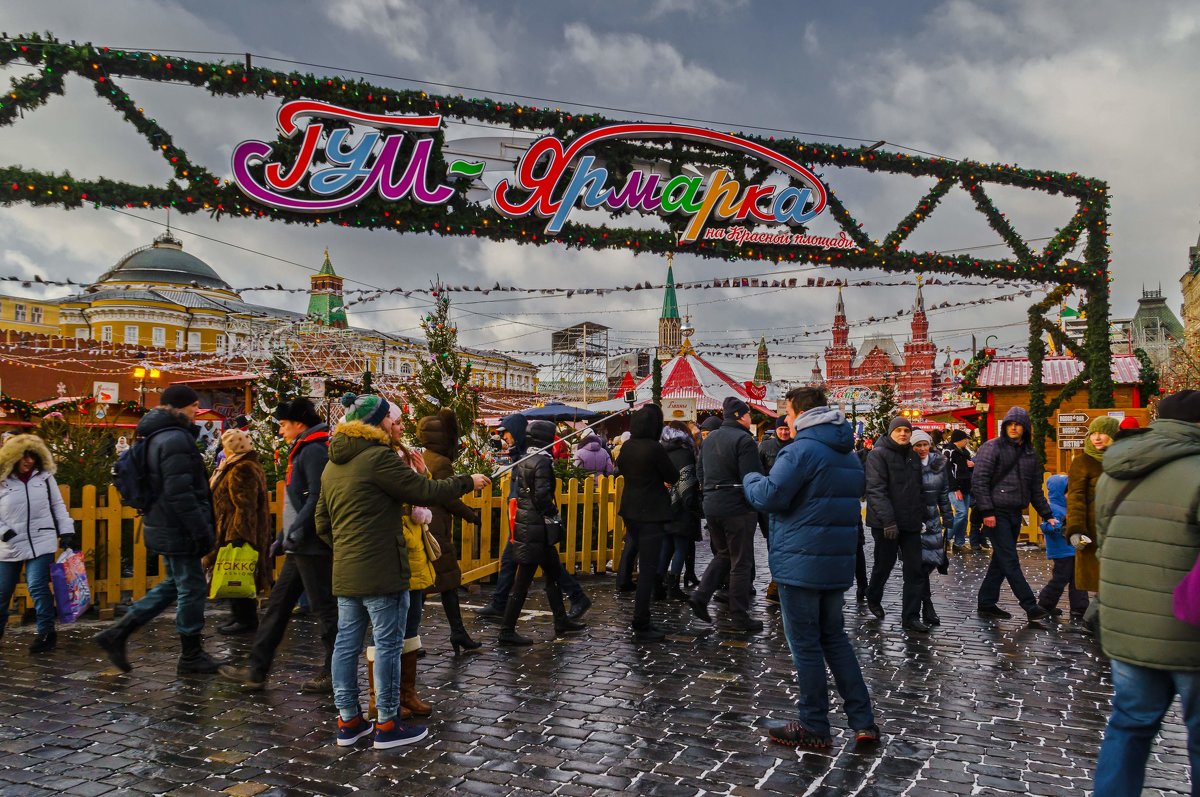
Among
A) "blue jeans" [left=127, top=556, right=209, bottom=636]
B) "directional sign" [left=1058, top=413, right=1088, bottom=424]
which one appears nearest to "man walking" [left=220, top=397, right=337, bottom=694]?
"blue jeans" [left=127, top=556, right=209, bottom=636]

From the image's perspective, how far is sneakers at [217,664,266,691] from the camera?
4.99m

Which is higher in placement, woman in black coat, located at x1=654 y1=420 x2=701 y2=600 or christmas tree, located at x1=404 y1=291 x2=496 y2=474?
christmas tree, located at x1=404 y1=291 x2=496 y2=474

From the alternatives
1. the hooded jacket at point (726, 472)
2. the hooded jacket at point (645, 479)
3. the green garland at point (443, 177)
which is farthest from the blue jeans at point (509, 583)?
the green garland at point (443, 177)

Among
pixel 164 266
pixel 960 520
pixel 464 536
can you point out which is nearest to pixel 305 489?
pixel 464 536

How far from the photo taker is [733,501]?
22.2 ft

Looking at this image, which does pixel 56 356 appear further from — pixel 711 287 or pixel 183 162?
pixel 711 287

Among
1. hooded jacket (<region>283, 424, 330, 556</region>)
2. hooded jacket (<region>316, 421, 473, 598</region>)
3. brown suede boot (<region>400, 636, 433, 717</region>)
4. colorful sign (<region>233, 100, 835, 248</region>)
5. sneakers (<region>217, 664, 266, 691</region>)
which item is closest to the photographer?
hooded jacket (<region>316, 421, 473, 598</region>)

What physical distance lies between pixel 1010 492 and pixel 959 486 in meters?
6.18

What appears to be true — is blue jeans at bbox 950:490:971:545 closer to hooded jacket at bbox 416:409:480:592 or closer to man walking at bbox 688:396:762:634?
man walking at bbox 688:396:762:634

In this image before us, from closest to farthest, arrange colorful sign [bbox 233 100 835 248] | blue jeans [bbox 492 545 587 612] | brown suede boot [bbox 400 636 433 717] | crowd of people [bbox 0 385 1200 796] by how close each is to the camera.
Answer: crowd of people [bbox 0 385 1200 796]
brown suede boot [bbox 400 636 433 717]
blue jeans [bbox 492 545 587 612]
colorful sign [bbox 233 100 835 248]

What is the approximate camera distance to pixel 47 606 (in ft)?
19.5

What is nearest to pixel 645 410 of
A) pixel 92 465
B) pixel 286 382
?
pixel 92 465

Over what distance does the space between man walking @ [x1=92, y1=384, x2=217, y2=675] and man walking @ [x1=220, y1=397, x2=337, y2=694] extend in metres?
0.51

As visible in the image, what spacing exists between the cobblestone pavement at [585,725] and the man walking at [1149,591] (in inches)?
31.1
